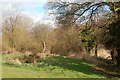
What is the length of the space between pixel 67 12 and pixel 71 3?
60 centimetres

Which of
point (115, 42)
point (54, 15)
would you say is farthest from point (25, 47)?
point (115, 42)

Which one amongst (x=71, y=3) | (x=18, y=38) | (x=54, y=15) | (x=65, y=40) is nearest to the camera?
(x=71, y=3)

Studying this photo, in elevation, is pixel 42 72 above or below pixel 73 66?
above

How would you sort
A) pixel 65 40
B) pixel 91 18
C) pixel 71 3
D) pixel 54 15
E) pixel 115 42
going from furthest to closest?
pixel 65 40, pixel 115 42, pixel 91 18, pixel 54 15, pixel 71 3

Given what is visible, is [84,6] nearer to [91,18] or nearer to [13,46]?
[91,18]

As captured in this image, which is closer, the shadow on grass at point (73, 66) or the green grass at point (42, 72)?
the green grass at point (42, 72)

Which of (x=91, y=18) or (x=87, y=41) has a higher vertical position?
(x=91, y=18)

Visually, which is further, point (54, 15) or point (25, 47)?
point (25, 47)

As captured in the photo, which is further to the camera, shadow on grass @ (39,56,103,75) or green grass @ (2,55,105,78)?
shadow on grass @ (39,56,103,75)

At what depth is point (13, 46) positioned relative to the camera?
64.3 feet

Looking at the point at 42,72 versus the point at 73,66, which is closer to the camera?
the point at 42,72

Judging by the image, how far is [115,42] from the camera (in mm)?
9227

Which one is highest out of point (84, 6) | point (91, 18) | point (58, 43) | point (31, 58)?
point (84, 6)

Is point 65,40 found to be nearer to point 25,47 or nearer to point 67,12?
point 25,47
